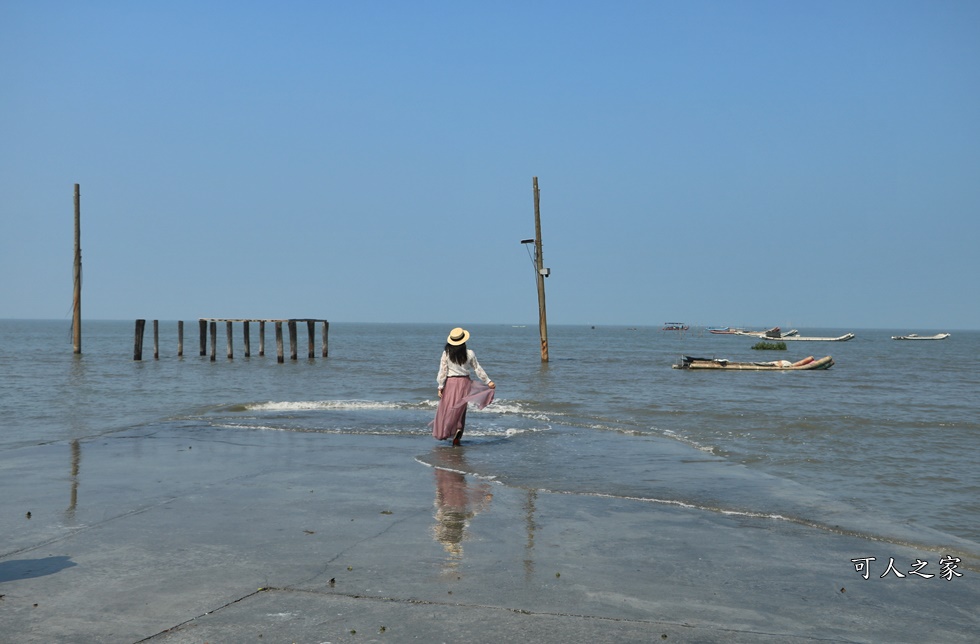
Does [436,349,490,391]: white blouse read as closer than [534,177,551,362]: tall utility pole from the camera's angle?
Yes

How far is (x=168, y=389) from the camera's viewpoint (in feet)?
78.6

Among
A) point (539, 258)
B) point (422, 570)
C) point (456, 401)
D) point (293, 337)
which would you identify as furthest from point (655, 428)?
point (293, 337)

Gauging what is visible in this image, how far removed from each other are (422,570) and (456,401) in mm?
6548

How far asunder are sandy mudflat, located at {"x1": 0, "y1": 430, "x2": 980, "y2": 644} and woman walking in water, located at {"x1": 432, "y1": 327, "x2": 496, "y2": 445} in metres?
3.26

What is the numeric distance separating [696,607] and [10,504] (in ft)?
19.6

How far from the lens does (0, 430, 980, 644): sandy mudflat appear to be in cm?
434

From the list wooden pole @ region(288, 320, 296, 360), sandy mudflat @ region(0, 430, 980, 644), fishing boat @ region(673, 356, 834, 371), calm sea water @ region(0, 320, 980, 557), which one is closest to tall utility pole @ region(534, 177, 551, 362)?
calm sea water @ region(0, 320, 980, 557)

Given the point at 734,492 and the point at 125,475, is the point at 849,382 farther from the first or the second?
the point at 125,475

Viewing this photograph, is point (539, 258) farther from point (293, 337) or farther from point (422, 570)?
point (422, 570)

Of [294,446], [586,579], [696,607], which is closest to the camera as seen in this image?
[696,607]

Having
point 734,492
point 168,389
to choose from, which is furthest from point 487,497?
point 168,389

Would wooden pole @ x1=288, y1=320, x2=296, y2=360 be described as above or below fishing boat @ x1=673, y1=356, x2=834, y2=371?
above

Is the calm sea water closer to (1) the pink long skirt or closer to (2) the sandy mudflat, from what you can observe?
(1) the pink long skirt

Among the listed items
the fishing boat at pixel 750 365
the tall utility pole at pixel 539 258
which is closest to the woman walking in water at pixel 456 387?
the tall utility pole at pixel 539 258
